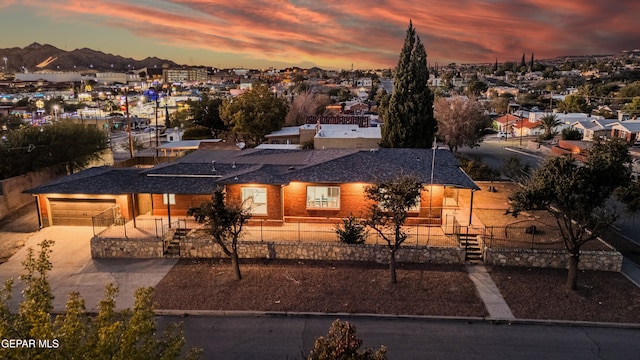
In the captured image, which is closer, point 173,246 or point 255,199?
point 173,246

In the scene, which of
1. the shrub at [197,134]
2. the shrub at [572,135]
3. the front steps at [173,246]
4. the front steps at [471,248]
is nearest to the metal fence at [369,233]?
the front steps at [471,248]

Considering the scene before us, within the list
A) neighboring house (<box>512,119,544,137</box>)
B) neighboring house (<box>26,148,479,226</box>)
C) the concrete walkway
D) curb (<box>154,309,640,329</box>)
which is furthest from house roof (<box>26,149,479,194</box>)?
neighboring house (<box>512,119,544,137</box>)

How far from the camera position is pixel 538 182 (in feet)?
58.6

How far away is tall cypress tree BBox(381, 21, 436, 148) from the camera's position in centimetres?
4116

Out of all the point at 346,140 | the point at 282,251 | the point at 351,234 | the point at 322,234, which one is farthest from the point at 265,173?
the point at 346,140

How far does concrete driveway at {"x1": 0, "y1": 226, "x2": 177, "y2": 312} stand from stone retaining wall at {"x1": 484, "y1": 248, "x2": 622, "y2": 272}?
54.1 feet

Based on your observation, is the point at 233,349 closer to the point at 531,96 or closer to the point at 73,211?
the point at 73,211

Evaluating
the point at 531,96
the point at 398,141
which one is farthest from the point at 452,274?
the point at 531,96

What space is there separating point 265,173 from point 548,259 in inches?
627

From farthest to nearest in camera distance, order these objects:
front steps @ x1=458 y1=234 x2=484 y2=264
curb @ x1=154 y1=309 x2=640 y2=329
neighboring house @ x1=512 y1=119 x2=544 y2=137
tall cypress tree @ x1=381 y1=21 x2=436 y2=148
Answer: neighboring house @ x1=512 y1=119 x2=544 y2=137 < tall cypress tree @ x1=381 y1=21 x2=436 y2=148 < front steps @ x1=458 y1=234 x2=484 y2=264 < curb @ x1=154 y1=309 x2=640 y2=329

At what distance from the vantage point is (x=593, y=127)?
6869 centimetres

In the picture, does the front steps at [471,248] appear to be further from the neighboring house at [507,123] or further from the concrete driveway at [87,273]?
the neighboring house at [507,123]

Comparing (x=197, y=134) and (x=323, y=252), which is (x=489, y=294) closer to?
(x=323, y=252)

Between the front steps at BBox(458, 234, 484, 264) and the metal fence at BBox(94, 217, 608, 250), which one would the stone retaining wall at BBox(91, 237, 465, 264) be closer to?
the front steps at BBox(458, 234, 484, 264)
